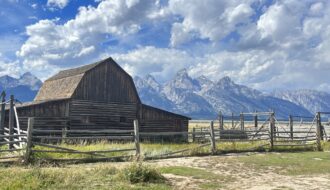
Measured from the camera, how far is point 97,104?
33344 mm

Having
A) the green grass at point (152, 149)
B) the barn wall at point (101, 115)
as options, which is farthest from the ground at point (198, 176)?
the barn wall at point (101, 115)

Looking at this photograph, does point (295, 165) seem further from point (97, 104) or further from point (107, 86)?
point (107, 86)

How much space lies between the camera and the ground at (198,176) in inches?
437

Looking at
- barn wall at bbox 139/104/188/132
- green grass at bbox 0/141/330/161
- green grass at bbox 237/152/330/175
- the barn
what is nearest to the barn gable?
the barn

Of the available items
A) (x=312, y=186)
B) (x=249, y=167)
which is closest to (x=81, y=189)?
(x=312, y=186)

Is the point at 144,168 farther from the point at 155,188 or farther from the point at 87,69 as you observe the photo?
the point at 87,69

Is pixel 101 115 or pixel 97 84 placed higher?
pixel 97 84

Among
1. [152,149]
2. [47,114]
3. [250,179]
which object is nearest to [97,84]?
[47,114]

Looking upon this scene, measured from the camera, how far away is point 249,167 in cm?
1642

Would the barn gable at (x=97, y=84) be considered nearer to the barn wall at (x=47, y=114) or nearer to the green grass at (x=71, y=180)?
the barn wall at (x=47, y=114)

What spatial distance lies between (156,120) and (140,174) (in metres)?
23.8

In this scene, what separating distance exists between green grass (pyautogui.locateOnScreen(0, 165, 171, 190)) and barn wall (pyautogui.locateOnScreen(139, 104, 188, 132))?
22813mm

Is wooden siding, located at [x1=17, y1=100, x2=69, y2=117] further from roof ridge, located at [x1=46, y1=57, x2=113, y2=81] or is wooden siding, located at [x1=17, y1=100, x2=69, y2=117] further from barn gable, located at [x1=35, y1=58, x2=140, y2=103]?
roof ridge, located at [x1=46, y1=57, x2=113, y2=81]

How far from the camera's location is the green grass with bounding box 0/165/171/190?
1066 centimetres
